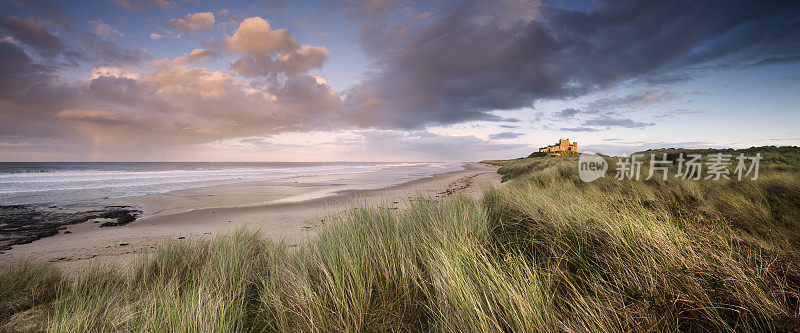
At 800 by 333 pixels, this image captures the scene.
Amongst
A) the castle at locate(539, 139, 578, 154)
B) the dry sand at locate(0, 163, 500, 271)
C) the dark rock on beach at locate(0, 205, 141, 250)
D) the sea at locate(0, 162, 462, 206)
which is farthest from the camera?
the castle at locate(539, 139, 578, 154)

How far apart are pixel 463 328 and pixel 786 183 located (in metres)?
9.65

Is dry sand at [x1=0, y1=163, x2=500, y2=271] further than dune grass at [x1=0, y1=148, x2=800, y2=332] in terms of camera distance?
Yes

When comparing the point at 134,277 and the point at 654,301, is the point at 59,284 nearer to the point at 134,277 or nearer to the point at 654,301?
the point at 134,277

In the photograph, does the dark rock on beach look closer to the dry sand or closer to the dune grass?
the dry sand

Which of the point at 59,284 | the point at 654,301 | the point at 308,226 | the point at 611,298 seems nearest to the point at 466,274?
the point at 611,298

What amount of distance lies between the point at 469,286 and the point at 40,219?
1500 centimetres

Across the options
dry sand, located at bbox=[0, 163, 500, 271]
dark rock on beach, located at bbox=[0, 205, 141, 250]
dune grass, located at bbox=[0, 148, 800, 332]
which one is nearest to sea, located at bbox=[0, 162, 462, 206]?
dark rock on beach, located at bbox=[0, 205, 141, 250]

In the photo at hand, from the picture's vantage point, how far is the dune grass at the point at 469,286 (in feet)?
6.27

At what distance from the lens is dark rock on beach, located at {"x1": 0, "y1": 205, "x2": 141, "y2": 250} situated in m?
7.86

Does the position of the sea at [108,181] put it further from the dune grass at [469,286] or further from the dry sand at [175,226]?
the dune grass at [469,286]

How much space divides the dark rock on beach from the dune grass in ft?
21.6

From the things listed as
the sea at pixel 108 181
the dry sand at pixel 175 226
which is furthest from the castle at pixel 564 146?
the dry sand at pixel 175 226

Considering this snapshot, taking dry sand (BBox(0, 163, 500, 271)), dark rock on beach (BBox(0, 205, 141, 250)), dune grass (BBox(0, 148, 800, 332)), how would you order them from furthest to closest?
dark rock on beach (BBox(0, 205, 141, 250))
dry sand (BBox(0, 163, 500, 271))
dune grass (BBox(0, 148, 800, 332))

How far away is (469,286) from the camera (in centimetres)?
217
